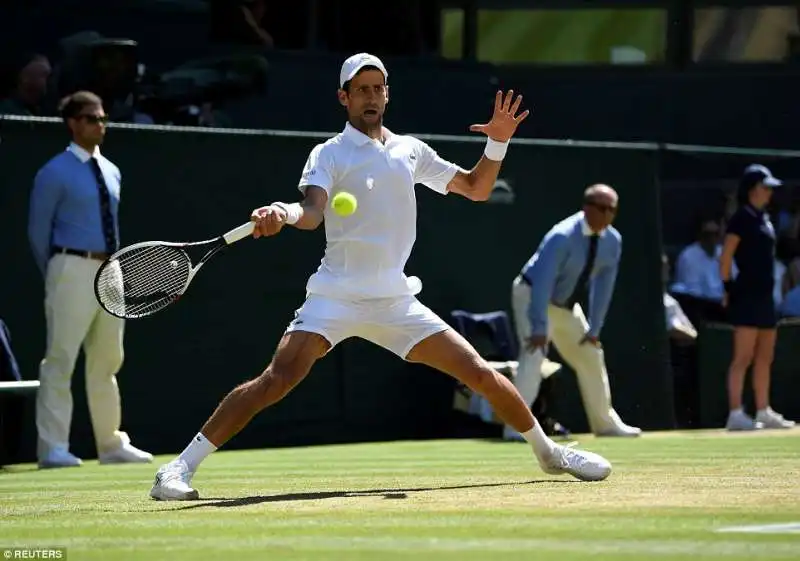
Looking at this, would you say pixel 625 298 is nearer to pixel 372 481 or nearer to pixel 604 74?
pixel 604 74

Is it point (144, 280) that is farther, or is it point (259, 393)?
point (144, 280)

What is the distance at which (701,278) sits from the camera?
1633 cm

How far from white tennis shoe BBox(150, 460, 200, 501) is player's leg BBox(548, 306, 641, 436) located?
247 inches

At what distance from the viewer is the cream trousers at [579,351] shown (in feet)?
44.5

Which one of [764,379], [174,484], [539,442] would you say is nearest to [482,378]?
[539,442]

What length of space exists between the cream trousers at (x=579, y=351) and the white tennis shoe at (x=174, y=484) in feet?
19.4

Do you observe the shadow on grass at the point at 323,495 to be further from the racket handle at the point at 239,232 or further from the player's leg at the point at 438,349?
the racket handle at the point at 239,232

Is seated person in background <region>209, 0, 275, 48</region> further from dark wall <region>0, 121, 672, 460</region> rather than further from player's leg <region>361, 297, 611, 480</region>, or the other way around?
player's leg <region>361, 297, 611, 480</region>

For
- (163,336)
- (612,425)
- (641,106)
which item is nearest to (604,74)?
(641,106)

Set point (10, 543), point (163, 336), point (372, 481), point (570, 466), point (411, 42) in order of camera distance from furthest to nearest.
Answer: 1. point (411, 42)
2. point (163, 336)
3. point (372, 481)
4. point (570, 466)
5. point (10, 543)

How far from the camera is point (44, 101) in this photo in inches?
573

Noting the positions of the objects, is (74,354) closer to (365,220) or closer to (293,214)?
(365,220)

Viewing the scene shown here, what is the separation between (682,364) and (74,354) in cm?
616

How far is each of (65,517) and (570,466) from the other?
7.61ft
